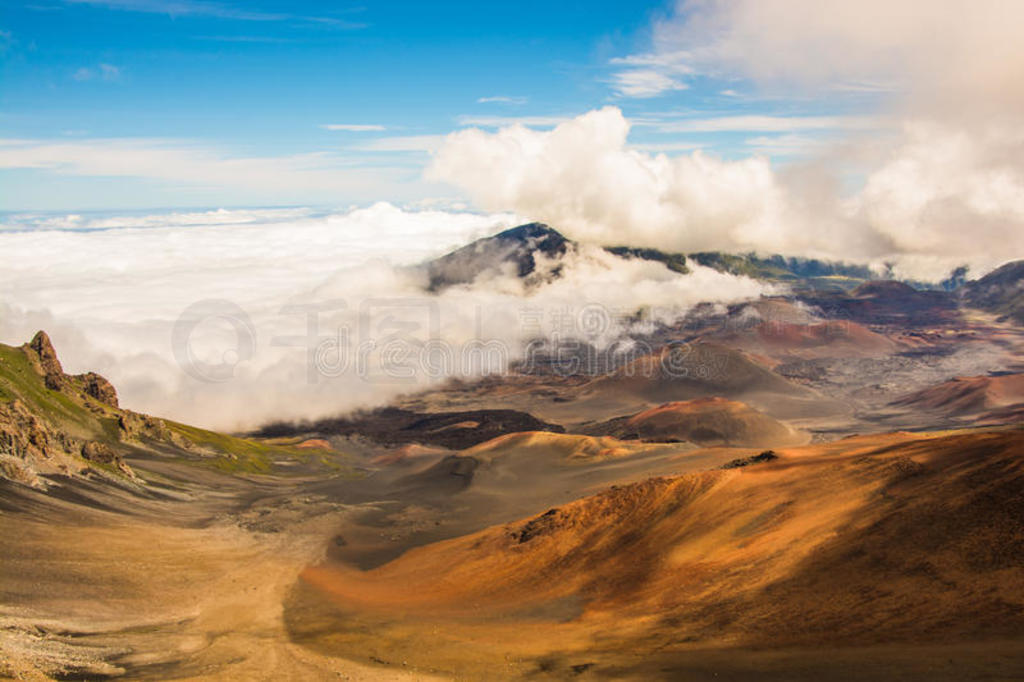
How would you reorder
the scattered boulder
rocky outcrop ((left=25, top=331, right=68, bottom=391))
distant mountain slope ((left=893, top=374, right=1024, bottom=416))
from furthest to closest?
distant mountain slope ((left=893, top=374, right=1024, bottom=416)) → rocky outcrop ((left=25, top=331, right=68, bottom=391)) → the scattered boulder

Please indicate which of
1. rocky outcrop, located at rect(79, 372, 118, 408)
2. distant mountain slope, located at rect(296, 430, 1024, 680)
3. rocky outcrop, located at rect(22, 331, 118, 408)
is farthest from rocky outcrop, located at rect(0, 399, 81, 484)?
rocky outcrop, located at rect(79, 372, 118, 408)

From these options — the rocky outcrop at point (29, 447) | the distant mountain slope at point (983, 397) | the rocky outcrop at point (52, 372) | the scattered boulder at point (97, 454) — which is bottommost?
the distant mountain slope at point (983, 397)

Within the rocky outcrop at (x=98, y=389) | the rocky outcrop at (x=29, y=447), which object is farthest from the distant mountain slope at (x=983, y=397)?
the rocky outcrop at (x=98, y=389)

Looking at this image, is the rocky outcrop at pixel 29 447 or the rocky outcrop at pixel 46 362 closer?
the rocky outcrop at pixel 29 447

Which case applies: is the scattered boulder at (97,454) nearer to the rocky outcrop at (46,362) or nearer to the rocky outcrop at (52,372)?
the rocky outcrop at (52,372)

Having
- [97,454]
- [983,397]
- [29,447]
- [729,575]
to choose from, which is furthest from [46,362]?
[983,397]

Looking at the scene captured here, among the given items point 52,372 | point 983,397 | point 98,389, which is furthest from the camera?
point 983,397

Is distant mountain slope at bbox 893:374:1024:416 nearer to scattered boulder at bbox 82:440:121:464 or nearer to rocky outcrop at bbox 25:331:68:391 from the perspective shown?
scattered boulder at bbox 82:440:121:464

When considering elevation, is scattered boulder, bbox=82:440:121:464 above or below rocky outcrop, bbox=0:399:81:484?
below

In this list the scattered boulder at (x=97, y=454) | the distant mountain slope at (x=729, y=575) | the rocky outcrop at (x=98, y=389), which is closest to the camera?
the distant mountain slope at (x=729, y=575)

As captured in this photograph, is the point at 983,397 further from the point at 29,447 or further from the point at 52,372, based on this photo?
the point at 52,372

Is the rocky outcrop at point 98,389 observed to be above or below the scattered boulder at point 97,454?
above
